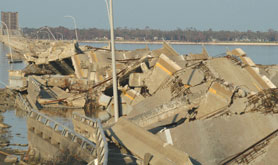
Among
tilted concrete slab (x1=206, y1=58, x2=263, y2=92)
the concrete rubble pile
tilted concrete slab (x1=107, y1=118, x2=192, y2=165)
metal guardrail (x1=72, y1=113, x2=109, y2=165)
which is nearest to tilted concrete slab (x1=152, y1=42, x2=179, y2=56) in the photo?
the concrete rubble pile

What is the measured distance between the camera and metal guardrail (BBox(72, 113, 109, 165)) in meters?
9.07

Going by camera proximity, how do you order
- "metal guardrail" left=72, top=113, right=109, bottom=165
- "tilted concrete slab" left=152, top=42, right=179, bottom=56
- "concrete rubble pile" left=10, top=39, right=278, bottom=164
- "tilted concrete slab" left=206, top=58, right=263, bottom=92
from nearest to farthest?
"metal guardrail" left=72, top=113, right=109, bottom=165
"concrete rubble pile" left=10, top=39, right=278, bottom=164
"tilted concrete slab" left=206, top=58, right=263, bottom=92
"tilted concrete slab" left=152, top=42, right=179, bottom=56

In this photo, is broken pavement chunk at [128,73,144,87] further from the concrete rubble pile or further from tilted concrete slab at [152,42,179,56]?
tilted concrete slab at [152,42,179,56]

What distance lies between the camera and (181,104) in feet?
47.6

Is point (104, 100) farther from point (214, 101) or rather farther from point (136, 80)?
point (214, 101)

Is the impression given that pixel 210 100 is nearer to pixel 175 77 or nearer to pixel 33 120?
pixel 175 77

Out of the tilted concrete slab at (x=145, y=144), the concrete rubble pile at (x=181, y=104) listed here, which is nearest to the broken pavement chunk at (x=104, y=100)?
the concrete rubble pile at (x=181, y=104)

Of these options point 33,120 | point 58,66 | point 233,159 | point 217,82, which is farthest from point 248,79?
point 58,66

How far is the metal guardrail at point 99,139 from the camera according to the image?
907 centimetres

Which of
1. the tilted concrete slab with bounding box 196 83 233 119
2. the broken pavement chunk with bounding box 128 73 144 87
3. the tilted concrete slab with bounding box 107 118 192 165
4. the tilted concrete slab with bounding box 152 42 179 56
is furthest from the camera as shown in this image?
the tilted concrete slab with bounding box 152 42 179 56

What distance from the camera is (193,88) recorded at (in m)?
15.9

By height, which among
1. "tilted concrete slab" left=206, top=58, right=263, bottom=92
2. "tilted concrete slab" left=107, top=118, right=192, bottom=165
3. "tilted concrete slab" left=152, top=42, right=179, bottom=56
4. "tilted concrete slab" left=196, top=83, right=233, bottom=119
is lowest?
"tilted concrete slab" left=107, top=118, right=192, bottom=165

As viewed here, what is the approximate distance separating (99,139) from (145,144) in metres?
1.23

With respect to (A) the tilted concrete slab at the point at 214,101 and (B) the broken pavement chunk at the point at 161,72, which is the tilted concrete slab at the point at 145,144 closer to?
(A) the tilted concrete slab at the point at 214,101
